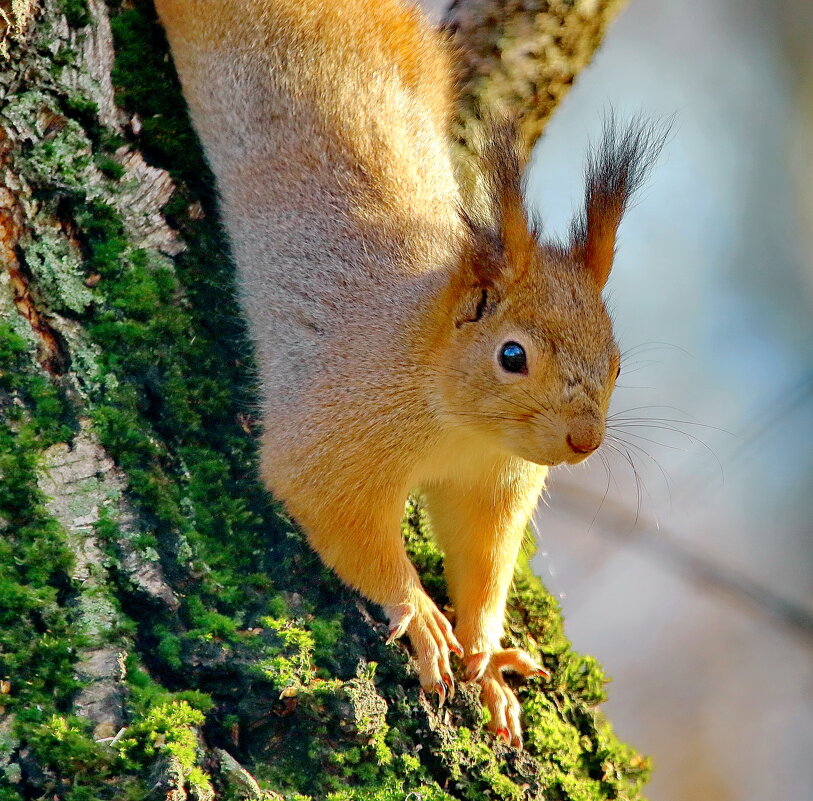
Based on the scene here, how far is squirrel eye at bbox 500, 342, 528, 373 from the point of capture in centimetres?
303

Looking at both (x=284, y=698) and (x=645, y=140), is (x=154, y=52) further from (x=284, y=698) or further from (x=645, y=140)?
(x=284, y=698)

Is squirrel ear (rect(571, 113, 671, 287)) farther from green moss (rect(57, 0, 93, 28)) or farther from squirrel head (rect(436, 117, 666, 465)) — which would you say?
green moss (rect(57, 0, 93, 28))

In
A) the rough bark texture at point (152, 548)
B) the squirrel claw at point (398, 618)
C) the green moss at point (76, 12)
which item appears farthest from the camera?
the green moss at point (76, 12)

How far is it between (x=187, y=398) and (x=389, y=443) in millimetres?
723

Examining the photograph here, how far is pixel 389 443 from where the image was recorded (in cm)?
330

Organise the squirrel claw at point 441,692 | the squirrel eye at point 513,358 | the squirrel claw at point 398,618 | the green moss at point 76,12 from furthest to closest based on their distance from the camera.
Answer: the green moss at point 76,12 → the squirrel eye at point 513,358 → the squirrel claw at point 398,618 → the squirrel claw at point 441,692

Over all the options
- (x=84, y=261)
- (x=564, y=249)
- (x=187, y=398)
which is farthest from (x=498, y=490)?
(x=84, y=261)

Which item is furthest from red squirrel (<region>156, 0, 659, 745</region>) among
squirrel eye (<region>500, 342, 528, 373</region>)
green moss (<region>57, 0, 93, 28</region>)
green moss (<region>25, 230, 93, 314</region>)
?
green moss (<region>25, 230, 93, 314</region>)

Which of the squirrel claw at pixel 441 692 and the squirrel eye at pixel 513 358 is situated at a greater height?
the squirrel eye at pixel 513 358


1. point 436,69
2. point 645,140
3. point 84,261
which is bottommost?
point 84,261

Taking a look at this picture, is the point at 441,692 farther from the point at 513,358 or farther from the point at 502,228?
the point at 502,228

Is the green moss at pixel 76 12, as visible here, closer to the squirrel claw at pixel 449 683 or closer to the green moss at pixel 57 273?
the green moss at pixel 57 273

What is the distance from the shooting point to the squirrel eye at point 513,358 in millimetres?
3031

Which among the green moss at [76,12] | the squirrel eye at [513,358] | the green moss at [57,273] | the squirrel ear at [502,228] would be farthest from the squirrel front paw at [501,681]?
the green moss at [76,12]
